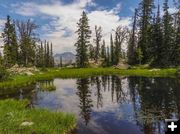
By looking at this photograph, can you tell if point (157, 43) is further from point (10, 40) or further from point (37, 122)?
point (37, 122)

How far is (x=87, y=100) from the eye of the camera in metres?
26.5

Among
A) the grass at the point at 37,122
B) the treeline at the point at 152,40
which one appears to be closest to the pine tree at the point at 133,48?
the treeline at the point at 152,40

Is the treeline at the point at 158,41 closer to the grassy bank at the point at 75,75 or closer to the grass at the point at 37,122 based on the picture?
the grassy bank at the point at 75,75

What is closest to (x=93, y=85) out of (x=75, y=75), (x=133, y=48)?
(x=75, y=75)

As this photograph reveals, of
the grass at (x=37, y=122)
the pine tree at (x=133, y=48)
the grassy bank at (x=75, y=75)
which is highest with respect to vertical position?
the pine tree at (x=133, y=48)

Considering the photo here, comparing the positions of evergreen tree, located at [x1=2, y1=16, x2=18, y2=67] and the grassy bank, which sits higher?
evergreen tree, located at [x1=2, y1=16, x2=18, y2=67]

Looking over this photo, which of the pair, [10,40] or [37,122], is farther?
[10,40]

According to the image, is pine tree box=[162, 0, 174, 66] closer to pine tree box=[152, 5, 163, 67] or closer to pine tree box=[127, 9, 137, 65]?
pine tree box=[152, 5, 163, 67]

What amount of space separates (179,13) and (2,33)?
51.9m

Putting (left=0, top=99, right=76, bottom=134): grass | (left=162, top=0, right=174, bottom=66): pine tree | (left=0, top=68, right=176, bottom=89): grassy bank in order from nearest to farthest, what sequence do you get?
(left=0, top=99, right=76, bottom=134): grass < (left=0, top=68, right=176, bottom=89): grassy bank < (left=162, top=0, right=174, bottom=66): pine tree

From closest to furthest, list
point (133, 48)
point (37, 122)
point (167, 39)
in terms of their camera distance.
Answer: point (37, 122) < point (167, 39) < point (133, 48)

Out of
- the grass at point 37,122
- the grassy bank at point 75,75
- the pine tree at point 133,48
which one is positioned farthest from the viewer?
the pine tree at point 133,48

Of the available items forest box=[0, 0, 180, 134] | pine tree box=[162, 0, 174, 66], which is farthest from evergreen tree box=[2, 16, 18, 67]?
pine tree box=[162, 0, 174, 66]

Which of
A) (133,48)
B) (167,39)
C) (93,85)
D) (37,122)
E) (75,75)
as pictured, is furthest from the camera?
(133,48)
